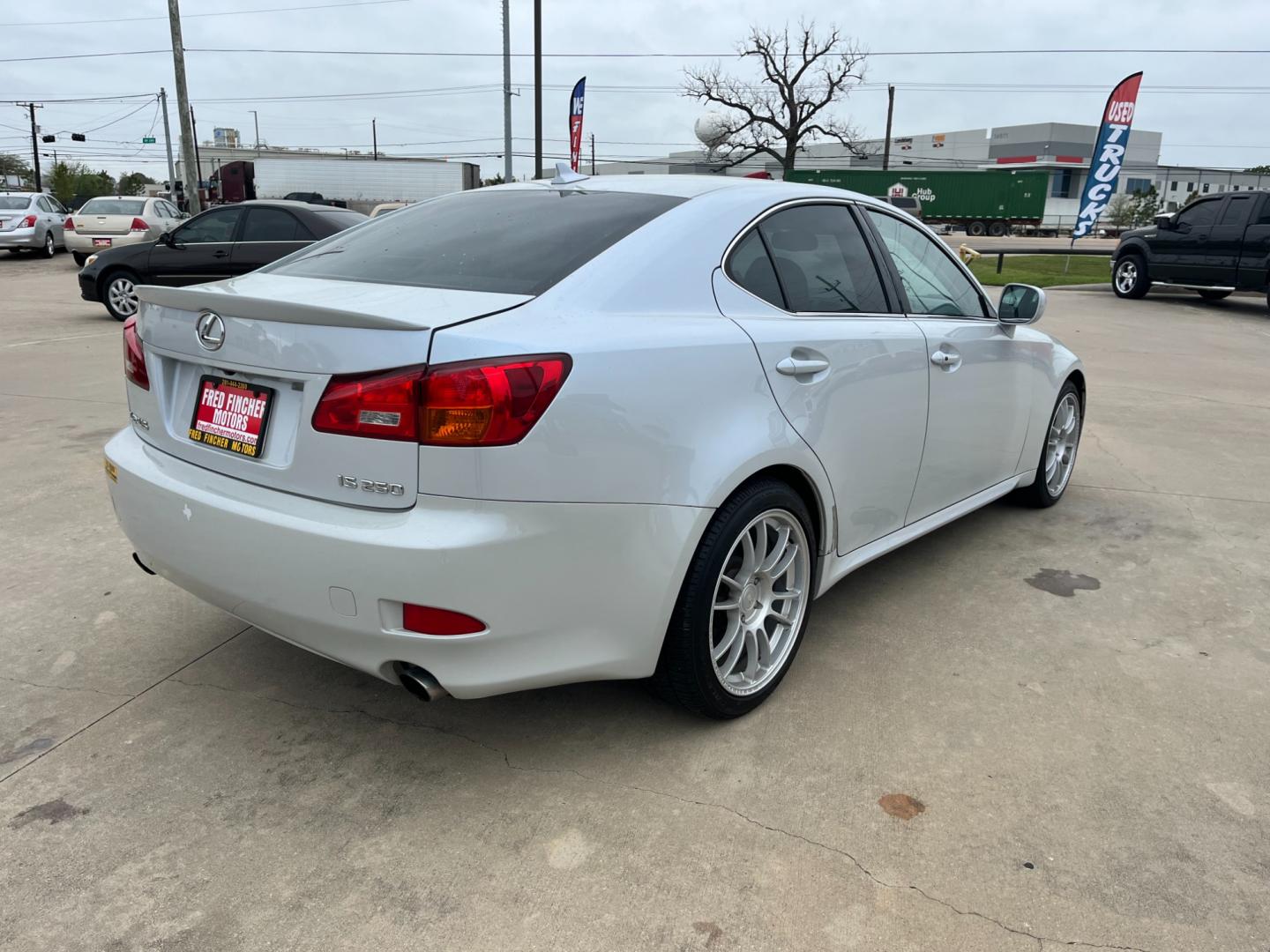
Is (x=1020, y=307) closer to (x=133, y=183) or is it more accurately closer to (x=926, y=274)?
(x=926, y=274)

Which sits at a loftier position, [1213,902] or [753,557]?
[753,557]

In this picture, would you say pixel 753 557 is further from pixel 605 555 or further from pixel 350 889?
pixel 350 889

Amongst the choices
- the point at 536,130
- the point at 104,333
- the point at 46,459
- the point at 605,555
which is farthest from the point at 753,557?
the point at 536,130

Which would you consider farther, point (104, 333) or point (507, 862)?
point (104, 333)

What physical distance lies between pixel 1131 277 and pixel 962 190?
1386 inches

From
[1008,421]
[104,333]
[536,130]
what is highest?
[536,130]

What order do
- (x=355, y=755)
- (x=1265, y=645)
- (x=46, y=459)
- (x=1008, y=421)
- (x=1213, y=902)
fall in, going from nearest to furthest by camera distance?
(x=1213, y=902) → (x=355, y=755) → (x=1265, y=645) → (x=1008, y=421) → (x=46, y=459)

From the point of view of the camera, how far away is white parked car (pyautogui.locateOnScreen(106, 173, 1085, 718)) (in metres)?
2.13

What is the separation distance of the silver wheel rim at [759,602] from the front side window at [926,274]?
3.68ft

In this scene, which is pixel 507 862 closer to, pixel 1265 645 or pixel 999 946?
pixel 999 946

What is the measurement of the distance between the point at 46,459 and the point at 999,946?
544 cm

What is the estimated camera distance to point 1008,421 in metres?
4.12

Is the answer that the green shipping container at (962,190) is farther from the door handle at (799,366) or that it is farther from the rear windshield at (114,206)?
the door handle at (799,366)

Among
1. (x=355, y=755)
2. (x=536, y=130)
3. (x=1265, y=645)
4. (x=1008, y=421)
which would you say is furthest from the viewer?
(x=536, y=130)
